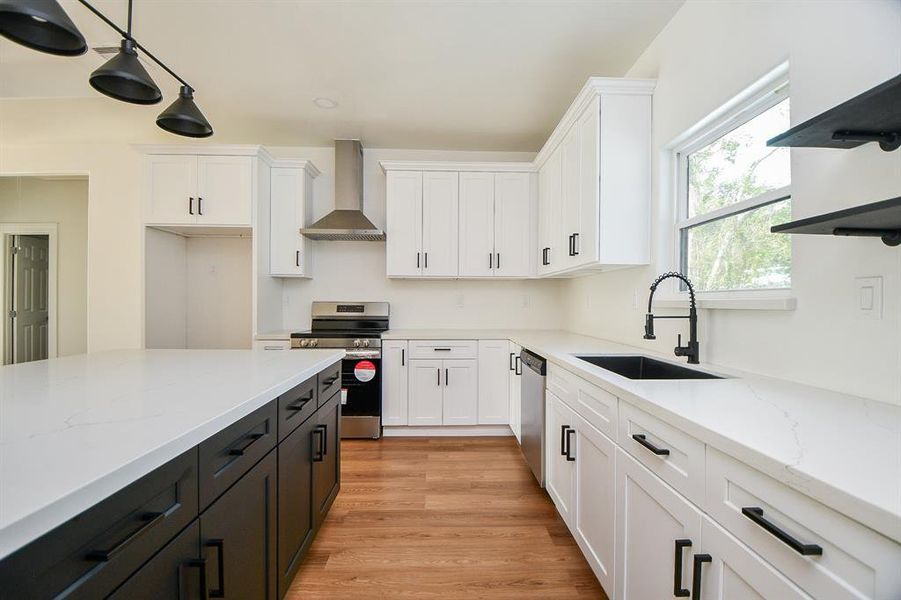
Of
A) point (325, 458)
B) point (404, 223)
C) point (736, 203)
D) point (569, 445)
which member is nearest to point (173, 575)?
point (325, 458)

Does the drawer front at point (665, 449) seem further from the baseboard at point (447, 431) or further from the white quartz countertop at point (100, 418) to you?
the baseboard at point (447, 431)

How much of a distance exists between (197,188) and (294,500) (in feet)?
10.1

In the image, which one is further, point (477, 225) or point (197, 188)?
point (477, 225)

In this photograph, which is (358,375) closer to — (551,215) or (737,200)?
(551,215)

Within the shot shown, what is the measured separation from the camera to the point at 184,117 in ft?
5.90

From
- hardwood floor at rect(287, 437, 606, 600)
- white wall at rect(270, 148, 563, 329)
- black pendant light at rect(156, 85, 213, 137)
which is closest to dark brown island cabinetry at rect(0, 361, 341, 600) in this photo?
hardwood floor at rect(287, 437, 606, 600)

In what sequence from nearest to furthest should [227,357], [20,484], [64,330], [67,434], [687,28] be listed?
1. [20,484]
2. [67,434]
3. [227,357]
4. [687,28]
5. [64,330]

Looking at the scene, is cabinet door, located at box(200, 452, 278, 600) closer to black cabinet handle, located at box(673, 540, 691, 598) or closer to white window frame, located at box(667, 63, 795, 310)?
black cabinet handle, located at box(673, 540, 691, 598)

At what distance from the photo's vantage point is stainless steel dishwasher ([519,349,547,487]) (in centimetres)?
234

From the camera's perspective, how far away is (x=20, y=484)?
574 millimetres

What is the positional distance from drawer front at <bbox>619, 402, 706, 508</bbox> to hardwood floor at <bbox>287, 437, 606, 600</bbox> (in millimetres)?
865

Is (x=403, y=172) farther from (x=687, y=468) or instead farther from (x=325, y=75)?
(x=687, y=468)

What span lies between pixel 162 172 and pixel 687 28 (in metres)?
4.07

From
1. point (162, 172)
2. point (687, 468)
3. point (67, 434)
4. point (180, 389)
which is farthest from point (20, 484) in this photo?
point (162, 172)
